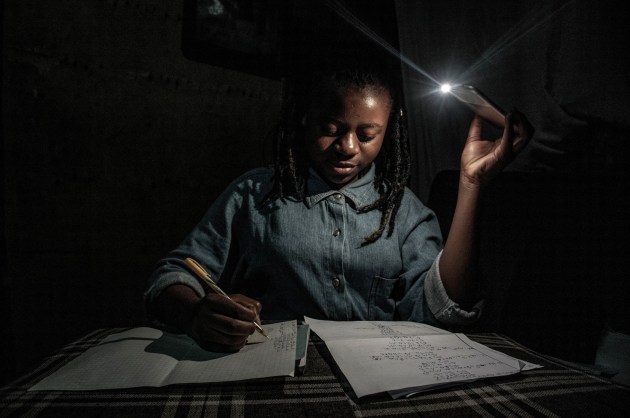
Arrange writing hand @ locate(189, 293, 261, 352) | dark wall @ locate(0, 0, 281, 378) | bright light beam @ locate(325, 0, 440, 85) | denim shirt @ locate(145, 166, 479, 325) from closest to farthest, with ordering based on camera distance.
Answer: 1. writing hand @ locate(189, 293, 261, 352)
2. denim shirt @ locate(145, 166, 479, 325)
3. dark wall @ locate(0, 0, 281, 378)
4. bright light beam @ locate(325, 0, 440, 85)

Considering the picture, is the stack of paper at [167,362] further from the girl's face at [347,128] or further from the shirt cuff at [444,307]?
the girl's face at [347,128]

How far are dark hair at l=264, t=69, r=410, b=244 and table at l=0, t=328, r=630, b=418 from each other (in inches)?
22.7

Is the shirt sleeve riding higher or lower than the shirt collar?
lower

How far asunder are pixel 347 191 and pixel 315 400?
2.34 ft

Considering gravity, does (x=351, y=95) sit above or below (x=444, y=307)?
above

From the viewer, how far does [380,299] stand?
1090 mm

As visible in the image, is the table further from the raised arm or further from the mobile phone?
the mobile phone

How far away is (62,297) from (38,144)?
1.98 ft

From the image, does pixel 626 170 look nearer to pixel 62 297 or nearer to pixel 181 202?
pixel 181 202

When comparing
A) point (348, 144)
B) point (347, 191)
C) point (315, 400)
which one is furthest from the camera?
point (347, 191)

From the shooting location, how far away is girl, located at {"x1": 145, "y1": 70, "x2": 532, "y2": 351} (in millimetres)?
918

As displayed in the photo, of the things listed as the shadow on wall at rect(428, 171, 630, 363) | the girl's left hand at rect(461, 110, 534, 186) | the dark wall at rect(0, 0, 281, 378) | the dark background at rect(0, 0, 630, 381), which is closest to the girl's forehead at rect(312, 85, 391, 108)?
the dark background at rect(0, 0, 630, 381)

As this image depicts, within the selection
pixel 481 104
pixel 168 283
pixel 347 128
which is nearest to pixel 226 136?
pixel 347 128

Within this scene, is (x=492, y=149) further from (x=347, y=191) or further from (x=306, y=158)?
(x=306, y=158)
